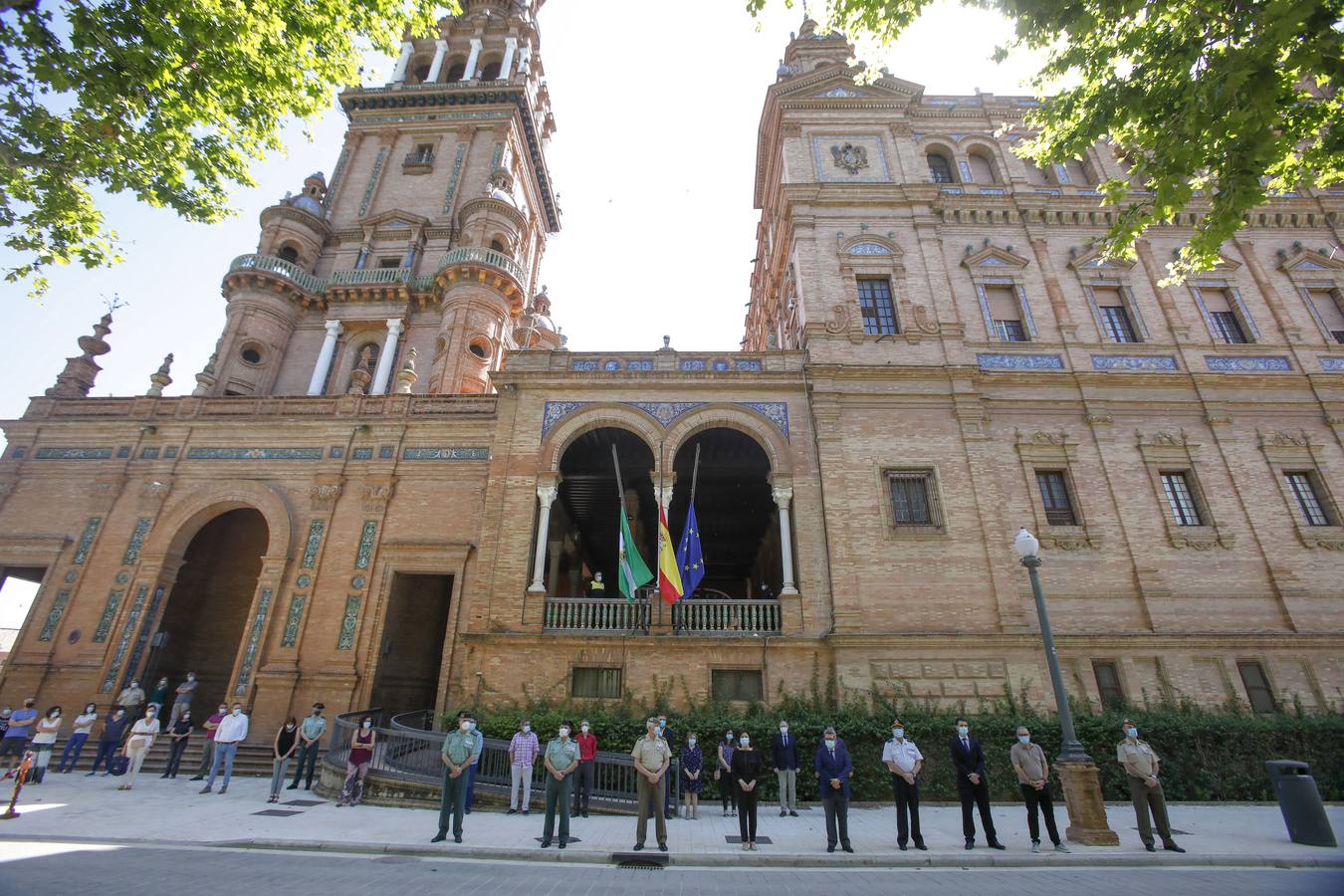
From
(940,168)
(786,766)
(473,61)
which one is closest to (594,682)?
(786,766)

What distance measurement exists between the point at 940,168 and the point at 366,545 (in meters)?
22.3

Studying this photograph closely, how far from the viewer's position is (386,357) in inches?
1033

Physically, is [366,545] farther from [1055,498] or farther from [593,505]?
[1055,498]

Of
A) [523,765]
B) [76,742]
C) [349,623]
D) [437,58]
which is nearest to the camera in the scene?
[523,765]

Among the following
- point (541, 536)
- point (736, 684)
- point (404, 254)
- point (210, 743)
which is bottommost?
point (210, 743)

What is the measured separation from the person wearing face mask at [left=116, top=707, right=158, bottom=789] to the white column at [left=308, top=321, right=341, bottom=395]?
14.7 metres

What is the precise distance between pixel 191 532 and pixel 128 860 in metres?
13.6

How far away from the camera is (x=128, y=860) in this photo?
7.23m

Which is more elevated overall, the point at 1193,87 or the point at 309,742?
the point at 1193,87

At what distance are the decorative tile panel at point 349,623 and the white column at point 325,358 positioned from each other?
12023 mm

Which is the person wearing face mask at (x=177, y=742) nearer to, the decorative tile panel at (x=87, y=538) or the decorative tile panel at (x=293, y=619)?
the decorative tile panel at (x=293, y=619)

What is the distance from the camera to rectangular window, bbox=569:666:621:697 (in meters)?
13.9

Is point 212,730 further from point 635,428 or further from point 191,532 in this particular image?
point 635,428

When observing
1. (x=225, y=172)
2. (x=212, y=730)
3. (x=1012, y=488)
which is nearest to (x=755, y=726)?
(x=1012, y=488)
